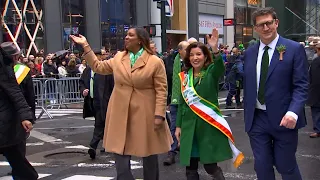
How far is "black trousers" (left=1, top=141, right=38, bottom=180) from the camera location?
5.13 metres

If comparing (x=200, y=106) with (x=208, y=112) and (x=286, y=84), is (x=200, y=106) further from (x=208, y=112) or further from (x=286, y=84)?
(x=286, y=84)

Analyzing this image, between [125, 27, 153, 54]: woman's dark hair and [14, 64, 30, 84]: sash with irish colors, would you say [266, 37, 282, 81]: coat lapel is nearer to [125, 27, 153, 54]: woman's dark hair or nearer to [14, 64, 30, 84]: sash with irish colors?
[125, 27, 153, 54]: woman's dark hair

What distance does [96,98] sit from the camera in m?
7.94

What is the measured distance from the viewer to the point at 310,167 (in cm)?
674

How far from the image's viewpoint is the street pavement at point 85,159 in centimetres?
657

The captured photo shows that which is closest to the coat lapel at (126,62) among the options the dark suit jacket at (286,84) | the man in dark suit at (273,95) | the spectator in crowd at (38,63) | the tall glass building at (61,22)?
the man in dark suit at (273,95)

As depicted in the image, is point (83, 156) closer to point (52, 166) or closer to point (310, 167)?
point (52, 166)

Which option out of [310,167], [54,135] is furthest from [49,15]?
[310,167]

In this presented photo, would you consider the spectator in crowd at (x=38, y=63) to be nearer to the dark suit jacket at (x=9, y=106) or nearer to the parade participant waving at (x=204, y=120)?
the dark suit jacket at (x=9, y=106)

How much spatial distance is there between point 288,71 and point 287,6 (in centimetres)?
3099

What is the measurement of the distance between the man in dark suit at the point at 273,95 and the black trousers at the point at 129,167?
3.82ft

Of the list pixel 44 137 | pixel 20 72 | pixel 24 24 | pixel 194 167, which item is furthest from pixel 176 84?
pixel 24 24

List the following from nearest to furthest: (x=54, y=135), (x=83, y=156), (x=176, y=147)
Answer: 1. (x=176, y=147)
2. (x=83, y=156)
3. (x=54, y=135)

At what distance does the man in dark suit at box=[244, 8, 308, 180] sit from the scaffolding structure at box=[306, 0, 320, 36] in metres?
30.7
